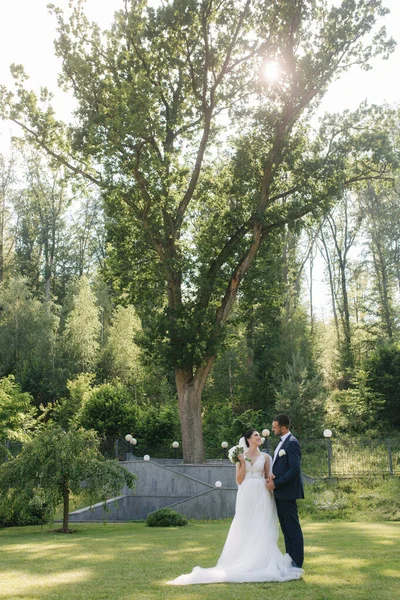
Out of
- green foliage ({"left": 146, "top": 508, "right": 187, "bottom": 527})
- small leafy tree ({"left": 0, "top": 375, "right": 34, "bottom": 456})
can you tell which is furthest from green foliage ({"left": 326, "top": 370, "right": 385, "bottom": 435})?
green foliage ({"left": 146, "top": 508, "right": 187, "bottom": 527})

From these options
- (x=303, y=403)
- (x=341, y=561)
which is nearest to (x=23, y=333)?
(x=303, y=403)

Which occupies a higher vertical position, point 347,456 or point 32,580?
point 347,456

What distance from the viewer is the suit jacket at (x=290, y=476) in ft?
23.9

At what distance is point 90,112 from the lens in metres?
20.7

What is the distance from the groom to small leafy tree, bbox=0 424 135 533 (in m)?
8.36

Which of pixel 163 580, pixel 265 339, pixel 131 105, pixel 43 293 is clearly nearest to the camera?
pixel 163 580

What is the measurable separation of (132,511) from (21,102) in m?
14.1

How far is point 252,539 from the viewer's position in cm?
740

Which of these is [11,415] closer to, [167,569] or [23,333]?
[167,569]

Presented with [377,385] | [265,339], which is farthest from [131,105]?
[265,339]

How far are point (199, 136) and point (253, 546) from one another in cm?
1817

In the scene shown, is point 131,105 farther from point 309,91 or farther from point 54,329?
point 54,329

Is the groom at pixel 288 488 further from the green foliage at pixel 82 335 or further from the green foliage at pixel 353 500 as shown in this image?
the green foliage at pixel 82 335

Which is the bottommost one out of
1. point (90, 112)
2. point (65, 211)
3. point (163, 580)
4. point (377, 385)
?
point (163, 580)
